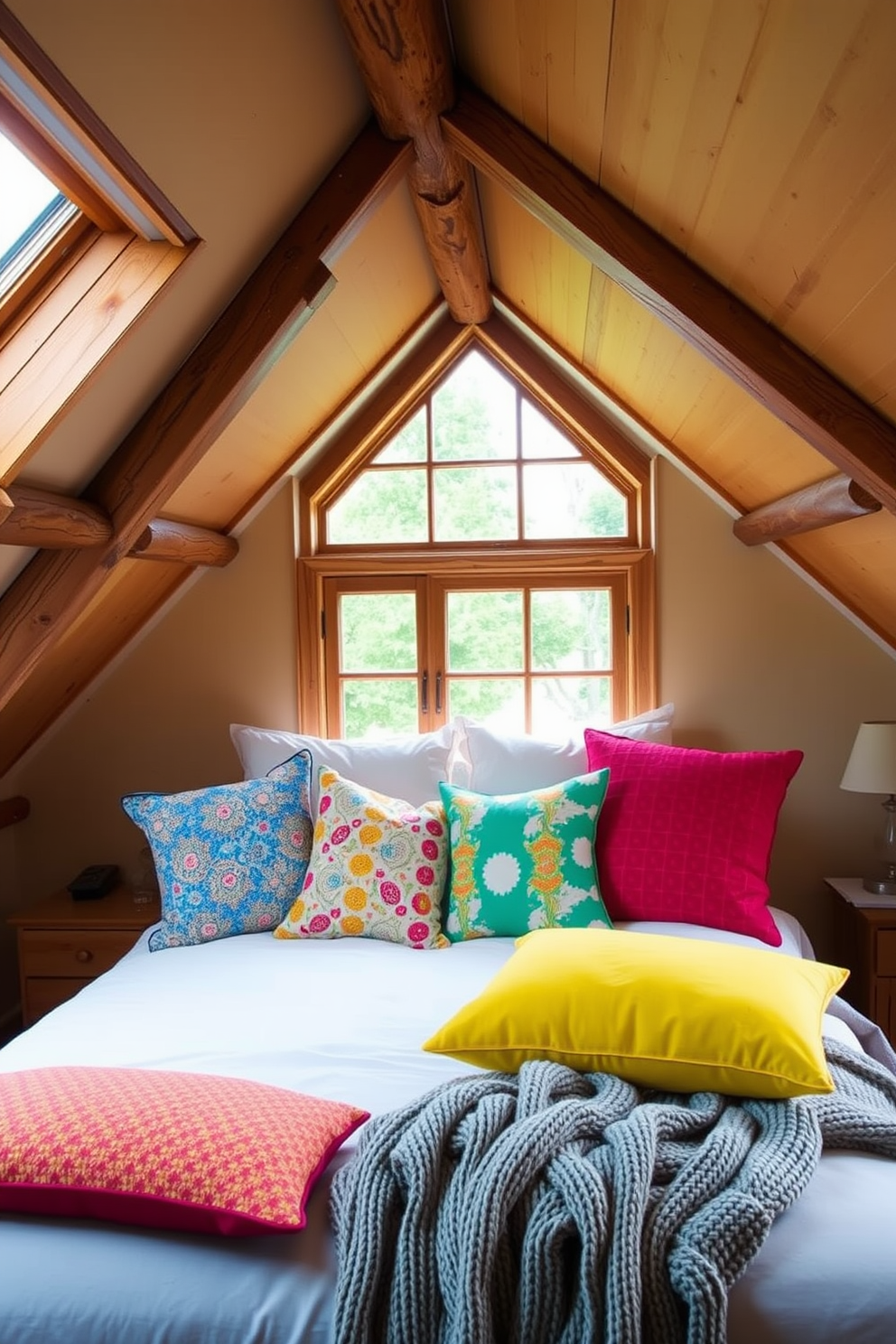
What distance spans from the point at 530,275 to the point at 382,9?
3.98 feet

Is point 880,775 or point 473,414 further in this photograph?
point 473,414

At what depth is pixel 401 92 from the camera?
2021mm

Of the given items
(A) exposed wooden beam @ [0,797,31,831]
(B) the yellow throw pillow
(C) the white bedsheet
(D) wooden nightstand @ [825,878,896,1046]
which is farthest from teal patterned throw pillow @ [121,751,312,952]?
(D) wooden nightstand @ [825,878,896,1046]

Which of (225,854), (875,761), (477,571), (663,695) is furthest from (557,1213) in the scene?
(477,571)

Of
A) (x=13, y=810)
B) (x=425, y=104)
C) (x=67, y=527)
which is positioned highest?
(x=425, y=104)

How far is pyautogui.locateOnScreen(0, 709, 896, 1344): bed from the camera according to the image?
132cm

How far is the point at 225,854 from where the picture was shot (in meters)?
2.81

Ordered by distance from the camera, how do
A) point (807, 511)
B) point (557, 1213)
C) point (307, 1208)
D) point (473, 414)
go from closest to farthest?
point (557, 1213)
point (307, 1208)
point (807, 511)
point (473, 414)

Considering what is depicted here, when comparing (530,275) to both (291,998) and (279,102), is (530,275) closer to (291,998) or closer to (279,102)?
(279,102)

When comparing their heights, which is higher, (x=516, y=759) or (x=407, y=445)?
(x=407, y=445)

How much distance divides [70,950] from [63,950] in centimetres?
2

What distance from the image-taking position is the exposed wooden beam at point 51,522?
1977 mm

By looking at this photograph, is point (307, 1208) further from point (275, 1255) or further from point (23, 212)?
point (23, 212)

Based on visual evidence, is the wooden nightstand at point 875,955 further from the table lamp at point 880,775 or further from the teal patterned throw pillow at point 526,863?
the teal patterned throw pillow at point 526,863
